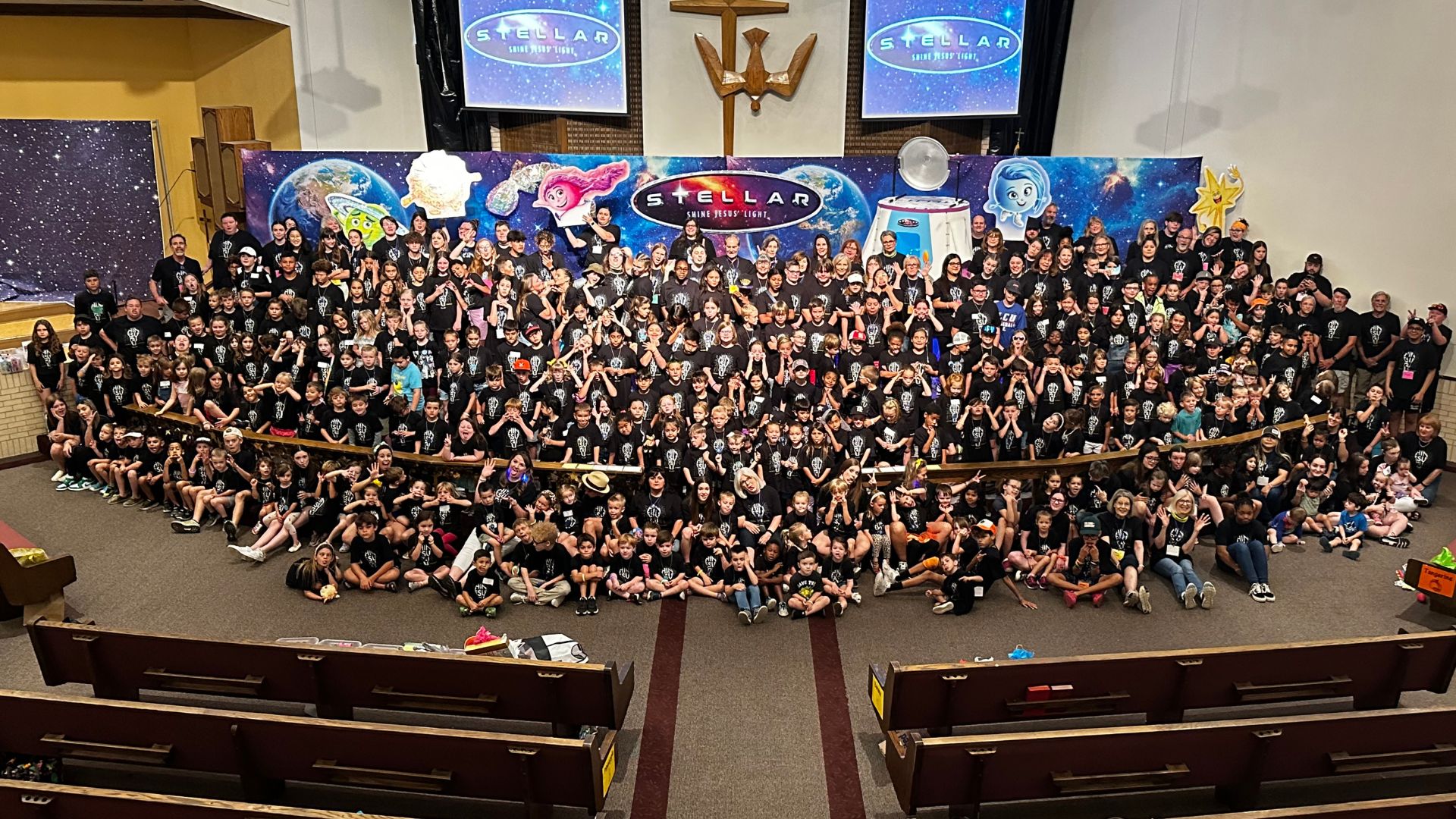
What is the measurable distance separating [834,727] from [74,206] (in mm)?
13163

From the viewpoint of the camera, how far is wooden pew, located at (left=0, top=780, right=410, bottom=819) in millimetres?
4102

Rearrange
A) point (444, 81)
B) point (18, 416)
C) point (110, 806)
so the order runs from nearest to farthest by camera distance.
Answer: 1. point (110, 806)
2. point (18, 416)
3. point (444, 81)

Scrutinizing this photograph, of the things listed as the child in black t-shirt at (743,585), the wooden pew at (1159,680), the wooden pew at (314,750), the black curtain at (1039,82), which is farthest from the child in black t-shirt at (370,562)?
the black curtain at (1039,82)

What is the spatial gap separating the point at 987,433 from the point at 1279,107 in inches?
262

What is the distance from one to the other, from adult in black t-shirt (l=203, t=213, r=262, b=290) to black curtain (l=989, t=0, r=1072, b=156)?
1061cm

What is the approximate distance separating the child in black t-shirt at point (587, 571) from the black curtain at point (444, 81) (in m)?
8.64

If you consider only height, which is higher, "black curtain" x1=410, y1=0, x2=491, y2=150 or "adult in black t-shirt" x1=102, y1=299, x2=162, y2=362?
"black curtain" x1=410, y1=0, x2=491, y2=150

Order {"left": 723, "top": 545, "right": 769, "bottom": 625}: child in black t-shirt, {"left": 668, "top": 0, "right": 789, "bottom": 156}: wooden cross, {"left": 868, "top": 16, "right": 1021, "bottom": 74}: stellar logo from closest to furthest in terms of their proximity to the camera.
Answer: {"left": 723, "top": 545, "right": 769, "bottom": 625}: child in black t-shirt, {"left": 668, "top": 0, "right": 789, "bottom": 156}: wooden cross, {"left": 868, "top": 16, "right": 1021, "bottom": 74}: stellar logo

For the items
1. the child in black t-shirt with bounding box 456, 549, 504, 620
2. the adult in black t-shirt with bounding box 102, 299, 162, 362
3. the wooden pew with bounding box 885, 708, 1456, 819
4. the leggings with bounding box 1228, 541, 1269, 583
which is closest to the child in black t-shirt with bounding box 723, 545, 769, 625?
the child in black t-shirt with bounding box 456, 549, 504, 620

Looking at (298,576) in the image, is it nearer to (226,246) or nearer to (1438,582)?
(226,246)

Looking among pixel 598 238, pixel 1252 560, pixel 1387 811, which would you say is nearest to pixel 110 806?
pixel 1387 811

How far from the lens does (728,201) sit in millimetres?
11961

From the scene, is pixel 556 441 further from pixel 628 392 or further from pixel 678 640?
pixel 678 640

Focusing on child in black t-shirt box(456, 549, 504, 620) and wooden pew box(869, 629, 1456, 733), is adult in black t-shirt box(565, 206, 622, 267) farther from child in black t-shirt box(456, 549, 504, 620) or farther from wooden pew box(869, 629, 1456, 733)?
wooden pew box(869, 629, 1456, 733)
